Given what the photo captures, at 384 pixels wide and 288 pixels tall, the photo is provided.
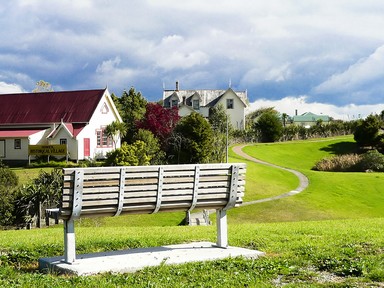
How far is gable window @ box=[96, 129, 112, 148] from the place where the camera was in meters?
49.2

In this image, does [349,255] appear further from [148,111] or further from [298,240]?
[148,111]

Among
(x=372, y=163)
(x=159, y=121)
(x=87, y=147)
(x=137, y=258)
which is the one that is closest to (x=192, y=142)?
(x=159, y=121)

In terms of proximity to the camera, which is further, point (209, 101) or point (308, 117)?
point (308, 117)

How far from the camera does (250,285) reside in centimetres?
662

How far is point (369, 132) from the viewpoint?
65438 millimetres

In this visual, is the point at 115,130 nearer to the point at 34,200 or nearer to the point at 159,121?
the point at 159,121

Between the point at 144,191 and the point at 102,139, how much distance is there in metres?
41.6

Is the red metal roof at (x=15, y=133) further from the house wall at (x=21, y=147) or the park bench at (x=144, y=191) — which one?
the park bench at (x=144, y=191)

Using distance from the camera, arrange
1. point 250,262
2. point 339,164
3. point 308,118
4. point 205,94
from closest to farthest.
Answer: point 250,262, point 339,164, point 205,94, point 308,118

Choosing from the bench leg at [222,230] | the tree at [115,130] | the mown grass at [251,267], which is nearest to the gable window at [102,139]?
the tree at [115,130]

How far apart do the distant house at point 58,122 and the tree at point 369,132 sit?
102 ft

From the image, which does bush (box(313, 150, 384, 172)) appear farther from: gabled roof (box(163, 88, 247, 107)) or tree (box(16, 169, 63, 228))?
tree (box(16, 169, 63, 228))

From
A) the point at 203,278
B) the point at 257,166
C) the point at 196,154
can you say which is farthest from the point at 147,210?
the point at 257,166

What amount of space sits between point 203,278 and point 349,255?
2586 millimetres
